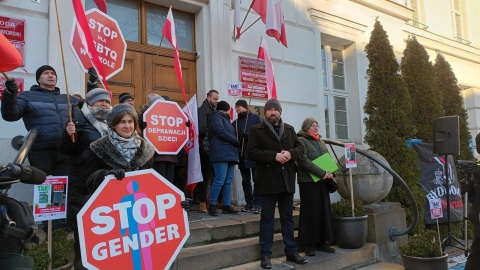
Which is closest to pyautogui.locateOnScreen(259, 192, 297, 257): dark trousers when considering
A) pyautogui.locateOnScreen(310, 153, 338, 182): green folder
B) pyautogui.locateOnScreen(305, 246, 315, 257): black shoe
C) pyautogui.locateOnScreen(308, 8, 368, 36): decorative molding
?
pyautogui.locateOnScreen(305, 246, 315, 257): black shoe

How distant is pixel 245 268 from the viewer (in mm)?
3932

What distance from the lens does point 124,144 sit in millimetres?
2834

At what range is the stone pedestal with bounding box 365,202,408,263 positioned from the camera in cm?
500

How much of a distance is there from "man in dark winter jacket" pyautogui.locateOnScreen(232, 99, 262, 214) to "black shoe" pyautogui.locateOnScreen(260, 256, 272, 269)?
4.49 feet

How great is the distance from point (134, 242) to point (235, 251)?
172cm

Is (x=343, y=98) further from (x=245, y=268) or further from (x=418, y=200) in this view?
(x=245, y=268)

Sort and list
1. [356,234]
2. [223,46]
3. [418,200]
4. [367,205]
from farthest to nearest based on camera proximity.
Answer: [223,46]
[418,200]
[367,205]
[356,234]

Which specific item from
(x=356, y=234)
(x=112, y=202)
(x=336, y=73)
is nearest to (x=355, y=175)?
(x=356, y=234)

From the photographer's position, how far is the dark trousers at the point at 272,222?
4004 mm

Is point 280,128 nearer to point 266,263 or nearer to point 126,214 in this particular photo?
point 266,263

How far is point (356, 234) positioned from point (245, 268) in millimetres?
1601

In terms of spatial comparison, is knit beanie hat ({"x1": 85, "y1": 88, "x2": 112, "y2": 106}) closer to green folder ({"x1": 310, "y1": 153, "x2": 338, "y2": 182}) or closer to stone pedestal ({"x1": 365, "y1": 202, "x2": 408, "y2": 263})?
green folder ({"x1": 310, "y1": 153, "x2": 338, "y2": 182})

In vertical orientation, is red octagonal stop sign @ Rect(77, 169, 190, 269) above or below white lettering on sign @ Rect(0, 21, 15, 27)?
below

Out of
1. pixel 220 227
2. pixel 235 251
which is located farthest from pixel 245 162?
pixel 235 251
